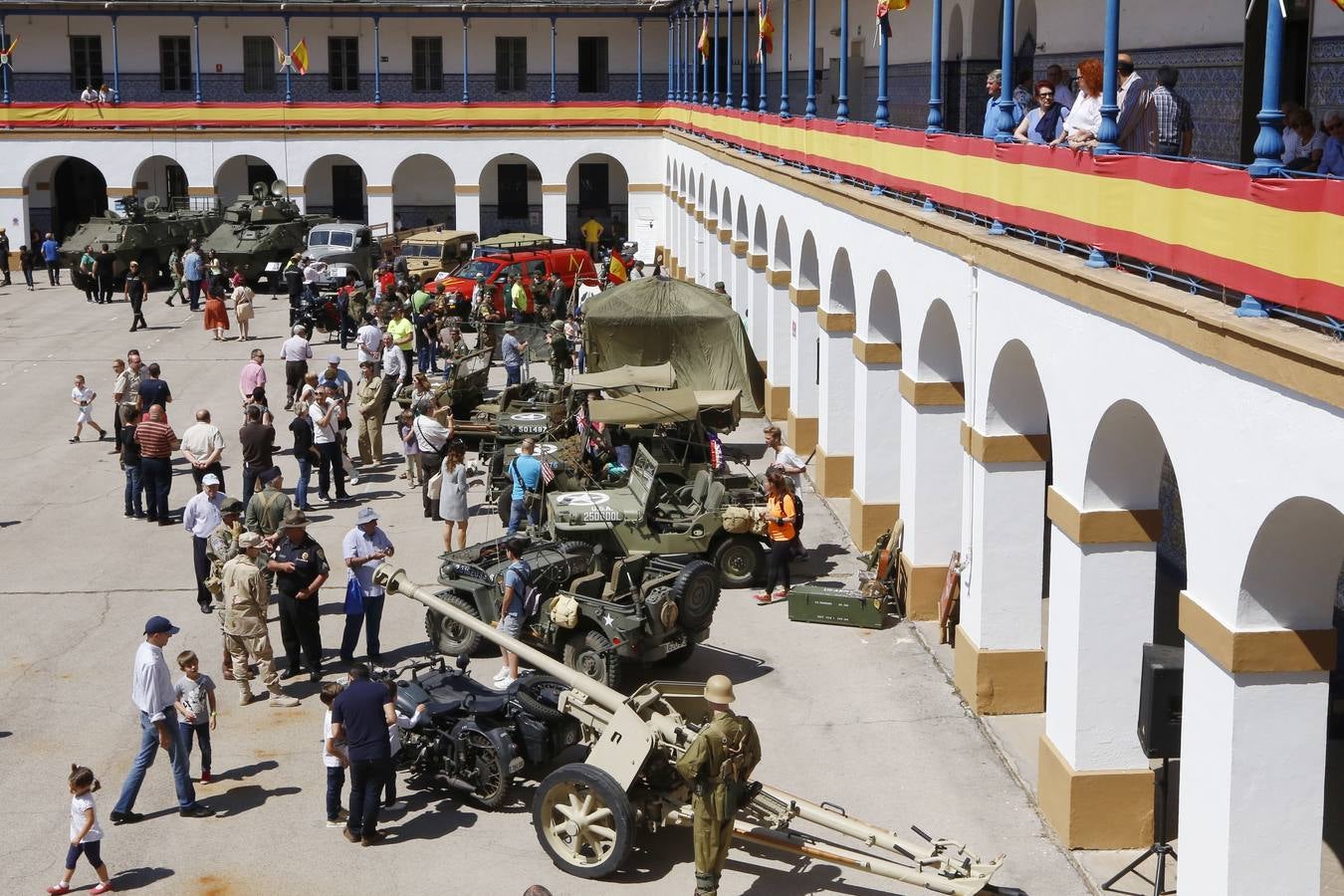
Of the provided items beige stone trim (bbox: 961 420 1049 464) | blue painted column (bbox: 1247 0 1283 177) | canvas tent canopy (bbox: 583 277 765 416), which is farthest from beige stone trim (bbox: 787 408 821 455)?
blue painted column (bbox: 1247 0 1283 177)

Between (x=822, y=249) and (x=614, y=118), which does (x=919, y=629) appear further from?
(x=614, y=118)

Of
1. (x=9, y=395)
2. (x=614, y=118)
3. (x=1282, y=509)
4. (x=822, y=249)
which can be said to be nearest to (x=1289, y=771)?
(x=1282, y=509)

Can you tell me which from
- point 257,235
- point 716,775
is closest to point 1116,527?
point 716,775

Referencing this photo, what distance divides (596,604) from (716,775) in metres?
4.12

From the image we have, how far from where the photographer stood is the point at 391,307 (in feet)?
98.8

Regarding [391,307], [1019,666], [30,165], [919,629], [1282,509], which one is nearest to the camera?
[1282,509]

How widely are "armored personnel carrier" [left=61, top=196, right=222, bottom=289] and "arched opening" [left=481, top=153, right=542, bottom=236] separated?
10933mm

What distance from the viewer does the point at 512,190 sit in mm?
54219

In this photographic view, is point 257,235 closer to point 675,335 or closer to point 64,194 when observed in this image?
point 64,194

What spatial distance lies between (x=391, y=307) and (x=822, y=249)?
1032 centimetres

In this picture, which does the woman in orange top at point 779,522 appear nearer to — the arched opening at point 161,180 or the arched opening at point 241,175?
the arched opening at point 161,180

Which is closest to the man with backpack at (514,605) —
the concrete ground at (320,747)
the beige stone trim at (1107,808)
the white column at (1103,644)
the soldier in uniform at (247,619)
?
the concrete ground at (320,747)

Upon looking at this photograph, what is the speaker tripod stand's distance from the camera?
1099cm

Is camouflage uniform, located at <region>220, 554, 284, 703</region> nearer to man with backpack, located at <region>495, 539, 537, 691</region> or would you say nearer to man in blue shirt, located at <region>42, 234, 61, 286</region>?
man with backpack, located at <region>495, 539, 537, 691</region>
